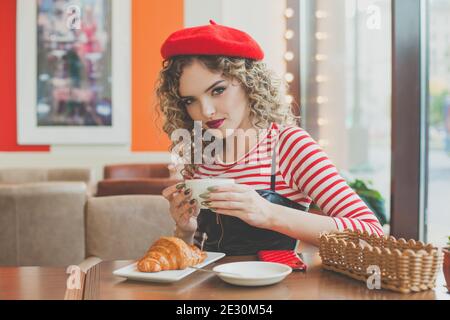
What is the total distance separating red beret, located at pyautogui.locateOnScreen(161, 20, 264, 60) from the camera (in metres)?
1.52

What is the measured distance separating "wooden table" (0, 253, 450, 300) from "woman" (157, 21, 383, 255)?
27 cm

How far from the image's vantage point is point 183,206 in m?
1.40


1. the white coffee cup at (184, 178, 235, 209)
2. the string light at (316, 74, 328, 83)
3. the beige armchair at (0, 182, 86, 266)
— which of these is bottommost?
the beige armchair at (0, 182, 86, 266)

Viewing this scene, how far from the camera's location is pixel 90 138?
6137 millimetres

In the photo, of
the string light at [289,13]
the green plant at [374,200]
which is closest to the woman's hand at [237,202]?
the green plant at [374,200]

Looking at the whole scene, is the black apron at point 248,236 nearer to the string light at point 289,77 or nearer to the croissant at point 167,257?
the croissant at point 167,257

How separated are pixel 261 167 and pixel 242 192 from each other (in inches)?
15.3

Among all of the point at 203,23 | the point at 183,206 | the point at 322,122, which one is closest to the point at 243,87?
the point at 183,206

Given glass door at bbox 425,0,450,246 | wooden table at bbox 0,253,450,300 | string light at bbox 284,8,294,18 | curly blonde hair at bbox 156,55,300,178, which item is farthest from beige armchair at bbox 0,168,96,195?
wooden table at bbox 0,253,450,300

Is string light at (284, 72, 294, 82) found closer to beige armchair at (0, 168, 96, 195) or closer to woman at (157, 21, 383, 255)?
beige armchair at (0, 168, 96, 195)

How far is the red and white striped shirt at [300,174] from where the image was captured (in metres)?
1.44

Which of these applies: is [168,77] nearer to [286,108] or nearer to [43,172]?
[286,108]

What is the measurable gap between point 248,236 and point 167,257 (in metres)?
0.48
